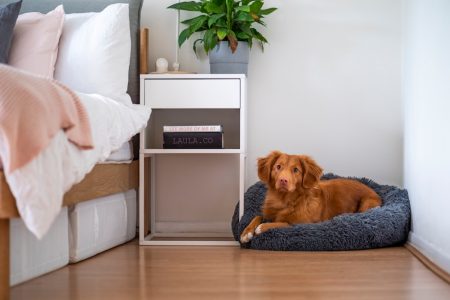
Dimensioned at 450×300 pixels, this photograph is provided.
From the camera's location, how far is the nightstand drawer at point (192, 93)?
9.50 feet

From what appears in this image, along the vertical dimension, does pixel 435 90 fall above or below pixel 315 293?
above

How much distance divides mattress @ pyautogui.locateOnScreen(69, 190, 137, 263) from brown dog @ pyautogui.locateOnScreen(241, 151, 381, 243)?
0.56 meters

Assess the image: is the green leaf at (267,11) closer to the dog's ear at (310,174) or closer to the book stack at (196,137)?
the book stack at (196,137)

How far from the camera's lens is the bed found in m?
1.58

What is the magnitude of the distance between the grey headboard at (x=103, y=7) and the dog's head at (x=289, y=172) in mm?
771

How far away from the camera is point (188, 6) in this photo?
306 centimetres

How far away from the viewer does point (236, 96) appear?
114 inches

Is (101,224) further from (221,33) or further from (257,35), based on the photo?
(257,35)

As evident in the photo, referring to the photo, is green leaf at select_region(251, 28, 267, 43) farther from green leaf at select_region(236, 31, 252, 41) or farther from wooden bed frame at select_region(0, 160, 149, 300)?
wooden bed frame at select_region(0, 160, 149, 300)

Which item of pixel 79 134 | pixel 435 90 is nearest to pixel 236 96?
pixel 435 90

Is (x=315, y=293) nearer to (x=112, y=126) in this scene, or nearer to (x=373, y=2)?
(x=112, y=126)

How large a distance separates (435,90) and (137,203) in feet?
5.04

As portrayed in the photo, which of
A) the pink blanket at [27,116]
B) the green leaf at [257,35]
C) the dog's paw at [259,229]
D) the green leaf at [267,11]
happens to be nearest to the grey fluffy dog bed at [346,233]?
the dog's paw at [259,229]

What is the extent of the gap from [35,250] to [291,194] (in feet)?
3.69
